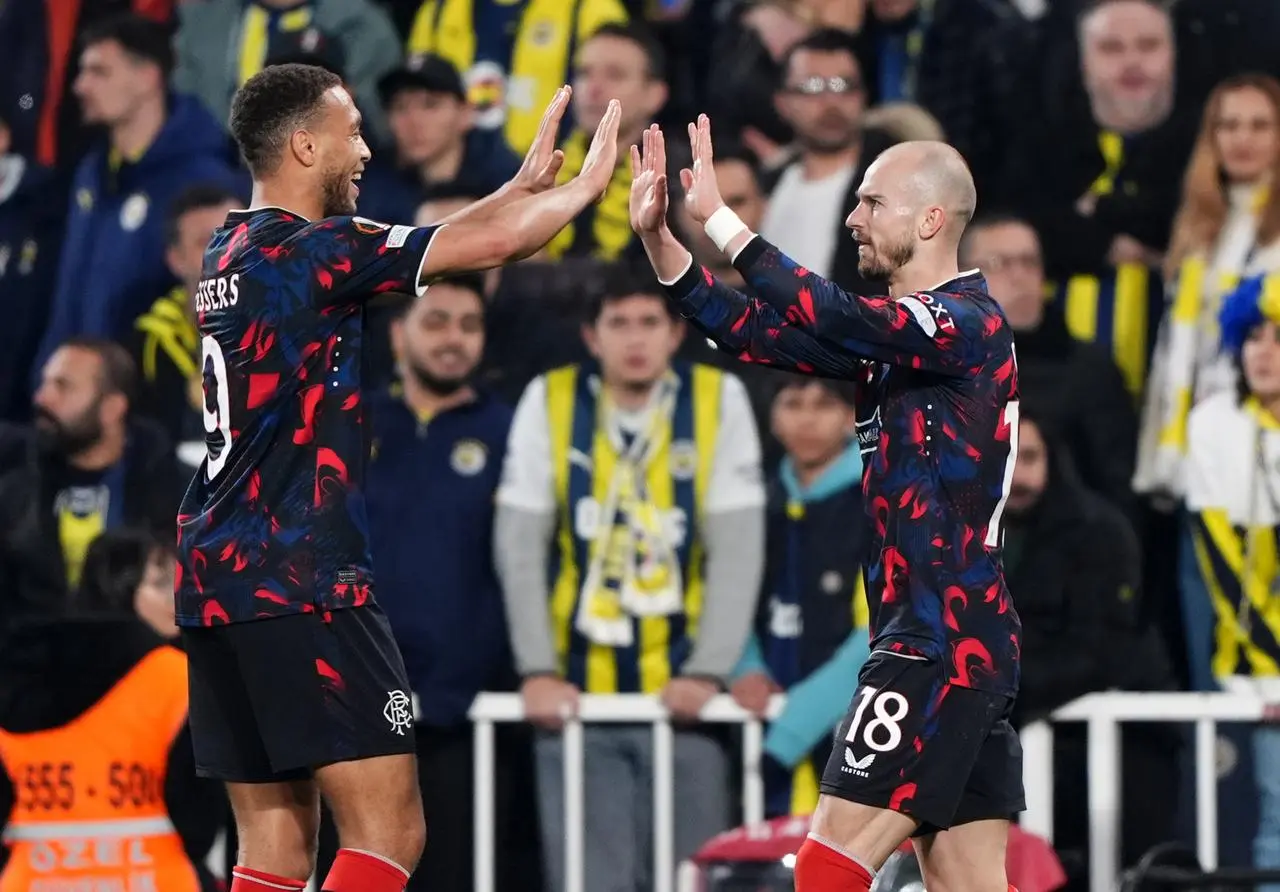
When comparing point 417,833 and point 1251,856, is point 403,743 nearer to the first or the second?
point 417,833

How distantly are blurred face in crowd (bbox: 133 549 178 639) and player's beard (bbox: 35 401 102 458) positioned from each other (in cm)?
76

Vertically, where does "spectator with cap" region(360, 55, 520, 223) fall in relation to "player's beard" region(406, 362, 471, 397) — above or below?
above

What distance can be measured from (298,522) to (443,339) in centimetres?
307

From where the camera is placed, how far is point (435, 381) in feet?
25.0

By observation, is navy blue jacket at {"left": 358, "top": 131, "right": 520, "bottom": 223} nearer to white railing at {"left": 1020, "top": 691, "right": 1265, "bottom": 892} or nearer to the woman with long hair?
the woman with long hair

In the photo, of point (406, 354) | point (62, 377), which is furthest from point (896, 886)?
point (62, 377)

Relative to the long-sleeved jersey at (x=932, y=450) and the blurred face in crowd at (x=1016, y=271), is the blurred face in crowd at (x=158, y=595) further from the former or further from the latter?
the long-sleeved jersey at (x=932, y=450)

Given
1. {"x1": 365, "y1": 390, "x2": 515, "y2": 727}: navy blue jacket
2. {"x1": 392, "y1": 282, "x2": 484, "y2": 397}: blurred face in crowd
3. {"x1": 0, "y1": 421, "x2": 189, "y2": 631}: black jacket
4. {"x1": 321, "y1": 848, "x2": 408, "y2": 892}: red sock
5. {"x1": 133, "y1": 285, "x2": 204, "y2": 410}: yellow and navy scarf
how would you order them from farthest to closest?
{"x1": 133, "y1": 285, "x2": 204, "y2": 410}: yellow and navy scarf
{"x1": 0, "y1": 421, "x2": 189, "y2": 631}: black jacket
{"x1": 392, "y1": 282, "x2": 484, "y2": 397}: blurred face in crowd
{"x1": 365, "y1": 390, "x2": 515, "y2": 727}: navy blue jacket
{"x1": 321, "y1": 848, "x2": 408, "y2": 892}: red sock

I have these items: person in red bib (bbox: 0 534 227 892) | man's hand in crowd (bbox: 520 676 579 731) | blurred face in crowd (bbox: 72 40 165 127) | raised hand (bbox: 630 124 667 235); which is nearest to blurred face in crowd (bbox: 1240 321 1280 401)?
man's hand in crowd (bbox: 520 676 579 731)

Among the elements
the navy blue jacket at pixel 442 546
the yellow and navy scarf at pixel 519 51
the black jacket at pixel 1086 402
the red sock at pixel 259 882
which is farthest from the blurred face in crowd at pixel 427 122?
the red sock at pixel 259 882

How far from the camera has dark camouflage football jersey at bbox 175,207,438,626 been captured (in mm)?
4562

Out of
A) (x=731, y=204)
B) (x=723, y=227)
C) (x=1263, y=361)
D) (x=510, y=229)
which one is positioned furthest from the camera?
(x=731, y=204)

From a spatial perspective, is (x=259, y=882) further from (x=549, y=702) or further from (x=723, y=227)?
(x=549, y=702)

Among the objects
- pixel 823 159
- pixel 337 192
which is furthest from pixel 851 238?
pixel 337 192
